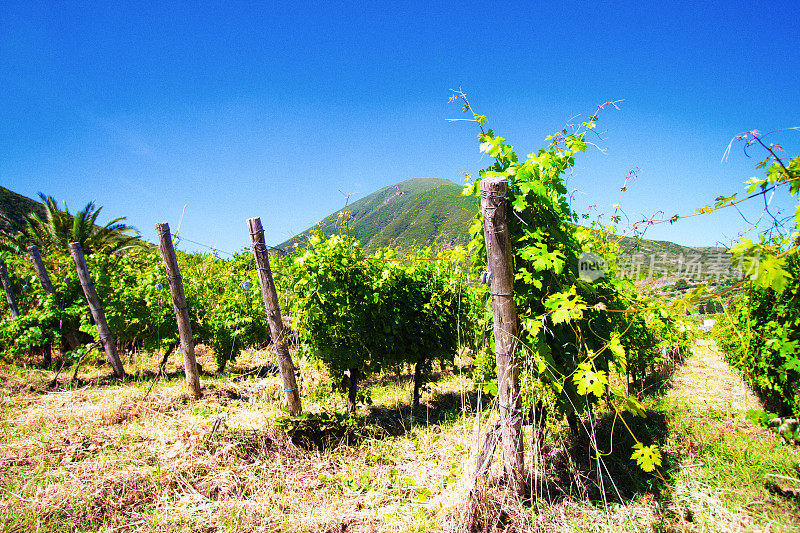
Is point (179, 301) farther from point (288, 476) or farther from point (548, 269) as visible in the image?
point (548, 269)

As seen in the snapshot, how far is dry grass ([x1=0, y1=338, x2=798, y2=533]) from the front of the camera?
2.68 meters

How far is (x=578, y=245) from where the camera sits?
3.13 m

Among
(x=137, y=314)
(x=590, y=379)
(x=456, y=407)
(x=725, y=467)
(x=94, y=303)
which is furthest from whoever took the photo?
(x=137, y=314)

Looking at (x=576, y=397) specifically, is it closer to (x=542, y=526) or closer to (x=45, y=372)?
(x=542, y=526)

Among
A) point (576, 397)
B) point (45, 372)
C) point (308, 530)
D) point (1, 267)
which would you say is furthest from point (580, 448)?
point (1, 267)

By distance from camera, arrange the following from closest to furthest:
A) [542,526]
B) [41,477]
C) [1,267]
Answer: [542,526]
[41,477]
[1,267]

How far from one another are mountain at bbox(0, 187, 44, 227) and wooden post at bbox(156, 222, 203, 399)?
92.6 feet

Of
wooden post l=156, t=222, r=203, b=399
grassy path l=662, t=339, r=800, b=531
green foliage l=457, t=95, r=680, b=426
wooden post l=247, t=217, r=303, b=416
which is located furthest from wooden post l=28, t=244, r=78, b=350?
grassy path l=662, t=339, r=800, b=531

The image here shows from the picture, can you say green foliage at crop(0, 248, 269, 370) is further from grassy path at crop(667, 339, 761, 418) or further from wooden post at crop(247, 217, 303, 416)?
grassy path at crop(667, 339, 761, 418)

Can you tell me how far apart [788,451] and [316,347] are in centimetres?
470

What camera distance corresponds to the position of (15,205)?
86.7 ft

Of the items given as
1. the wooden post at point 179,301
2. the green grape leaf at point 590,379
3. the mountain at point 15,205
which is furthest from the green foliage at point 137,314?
the mountain at point 15,205

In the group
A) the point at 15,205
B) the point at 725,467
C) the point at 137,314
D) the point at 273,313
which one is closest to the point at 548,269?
the point at 725,467

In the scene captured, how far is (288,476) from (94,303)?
450 centimetres
